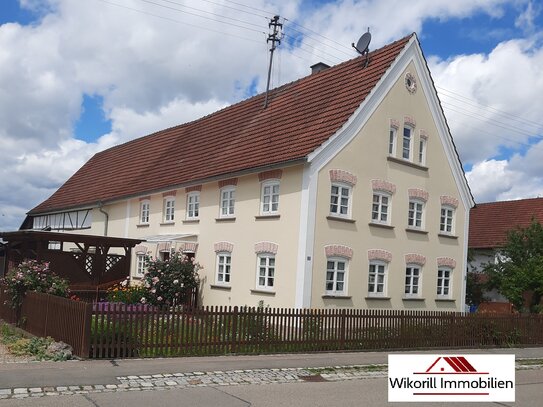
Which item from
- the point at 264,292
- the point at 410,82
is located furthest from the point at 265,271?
the point at 410,82

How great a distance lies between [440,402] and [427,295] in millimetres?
14172

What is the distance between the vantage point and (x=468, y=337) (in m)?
18.4

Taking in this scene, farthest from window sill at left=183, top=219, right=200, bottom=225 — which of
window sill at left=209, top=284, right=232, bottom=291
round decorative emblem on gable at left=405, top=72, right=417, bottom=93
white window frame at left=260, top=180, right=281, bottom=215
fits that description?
round decorative emblem on gable at left=405, top=72, right=417, bottom=93

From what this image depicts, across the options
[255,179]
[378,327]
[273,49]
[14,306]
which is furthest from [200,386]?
[273,49]

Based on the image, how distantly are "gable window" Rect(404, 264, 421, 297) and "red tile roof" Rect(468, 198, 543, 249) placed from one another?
14.0m

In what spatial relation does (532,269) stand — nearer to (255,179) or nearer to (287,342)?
(255,179)

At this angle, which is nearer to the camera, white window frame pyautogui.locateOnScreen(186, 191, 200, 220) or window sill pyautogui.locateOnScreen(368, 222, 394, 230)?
window sill pyautogui.locateOnScreen(368, 222, 394, 230)

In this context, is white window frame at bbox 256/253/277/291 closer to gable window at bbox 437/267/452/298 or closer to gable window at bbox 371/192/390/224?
gable window at bbox 371/192/390/224

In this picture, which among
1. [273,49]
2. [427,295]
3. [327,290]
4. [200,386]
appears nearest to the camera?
[200,386]

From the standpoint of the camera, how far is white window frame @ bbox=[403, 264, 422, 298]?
75.7 ft

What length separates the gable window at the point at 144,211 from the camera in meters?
29.5

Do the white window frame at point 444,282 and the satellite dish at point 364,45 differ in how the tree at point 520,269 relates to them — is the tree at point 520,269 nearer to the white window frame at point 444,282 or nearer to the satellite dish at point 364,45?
the white window frame at point 444,282

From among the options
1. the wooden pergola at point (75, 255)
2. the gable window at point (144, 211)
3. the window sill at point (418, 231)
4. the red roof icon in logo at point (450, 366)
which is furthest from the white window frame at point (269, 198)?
the red roof icon in logo at point (450, 366)

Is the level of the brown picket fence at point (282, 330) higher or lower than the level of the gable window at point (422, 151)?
lower
